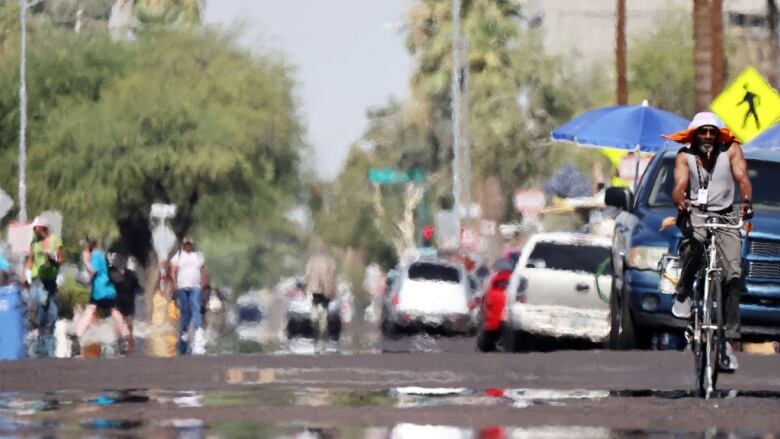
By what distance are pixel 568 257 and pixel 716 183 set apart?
12065 millimetres

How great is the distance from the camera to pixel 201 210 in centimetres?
7300

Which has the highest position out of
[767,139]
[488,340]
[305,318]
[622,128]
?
[622,128]

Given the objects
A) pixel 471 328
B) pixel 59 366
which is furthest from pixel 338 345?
pixel 59 366

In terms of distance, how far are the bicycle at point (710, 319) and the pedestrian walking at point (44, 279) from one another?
21.3 m

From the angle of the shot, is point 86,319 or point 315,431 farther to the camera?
point 86,319

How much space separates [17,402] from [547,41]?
104622 mm

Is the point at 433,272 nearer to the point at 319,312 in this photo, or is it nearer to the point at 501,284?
the point at 319,312

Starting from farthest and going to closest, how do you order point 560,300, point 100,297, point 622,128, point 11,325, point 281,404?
point 100,297
point 622,128
point 560,300
point 11,325
point 281,404

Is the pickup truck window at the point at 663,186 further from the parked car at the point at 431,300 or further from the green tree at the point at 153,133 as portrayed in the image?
the green tree at the point at 153,133

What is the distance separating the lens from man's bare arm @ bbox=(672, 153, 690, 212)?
16.2 metres

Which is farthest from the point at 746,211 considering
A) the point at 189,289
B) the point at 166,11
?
→ the point at 166,11

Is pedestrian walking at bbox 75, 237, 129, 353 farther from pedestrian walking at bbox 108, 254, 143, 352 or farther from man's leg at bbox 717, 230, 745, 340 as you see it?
man's leg at bbox 717, 230, 745, 340

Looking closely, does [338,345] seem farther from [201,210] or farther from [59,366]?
[201,210]

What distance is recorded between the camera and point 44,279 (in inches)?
1495
